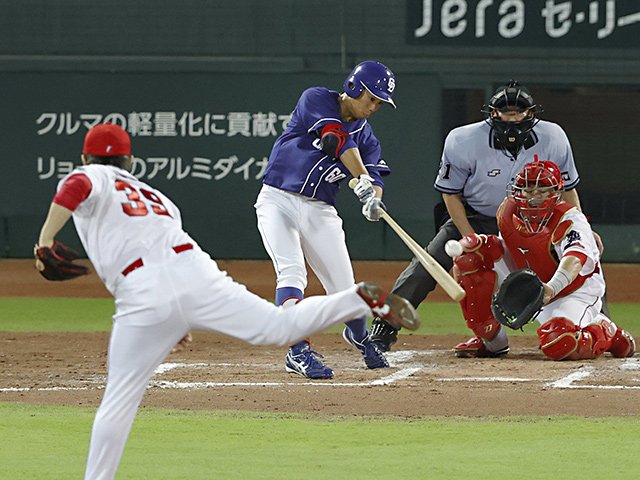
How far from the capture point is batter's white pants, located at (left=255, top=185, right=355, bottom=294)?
25.7ft

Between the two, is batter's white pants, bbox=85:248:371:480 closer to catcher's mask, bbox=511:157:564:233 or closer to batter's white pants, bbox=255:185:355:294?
batter's white pants, bbox=255:185:355:294

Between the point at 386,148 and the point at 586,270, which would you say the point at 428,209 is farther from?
the point at 586,270

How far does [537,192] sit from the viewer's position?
27.2ft

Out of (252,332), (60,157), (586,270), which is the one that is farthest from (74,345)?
(60,157)

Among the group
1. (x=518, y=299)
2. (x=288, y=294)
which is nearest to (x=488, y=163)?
(x=518, y=299)

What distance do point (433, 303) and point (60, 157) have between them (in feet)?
16.3

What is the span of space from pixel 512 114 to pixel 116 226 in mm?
4416

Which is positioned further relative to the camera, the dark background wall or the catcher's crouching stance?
the dark background wall

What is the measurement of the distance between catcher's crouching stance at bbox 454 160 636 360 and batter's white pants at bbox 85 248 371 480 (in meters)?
3.44

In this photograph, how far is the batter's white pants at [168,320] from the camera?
4641 millimetres

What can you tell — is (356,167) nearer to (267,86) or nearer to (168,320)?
(168,320)

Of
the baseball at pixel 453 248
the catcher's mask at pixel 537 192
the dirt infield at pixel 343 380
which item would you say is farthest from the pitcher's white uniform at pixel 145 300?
the catcher's mask at pixel 537 192

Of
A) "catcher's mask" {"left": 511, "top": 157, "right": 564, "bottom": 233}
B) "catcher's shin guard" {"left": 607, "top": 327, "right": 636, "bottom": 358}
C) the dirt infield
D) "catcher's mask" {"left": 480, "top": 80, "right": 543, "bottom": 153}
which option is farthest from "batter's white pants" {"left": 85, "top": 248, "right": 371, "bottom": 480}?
"catcher's shin guard" {"left": 607, "top": 327, "right": 636, "bottom": 358}

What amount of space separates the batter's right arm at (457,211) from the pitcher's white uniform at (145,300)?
4.05m
